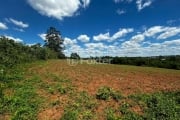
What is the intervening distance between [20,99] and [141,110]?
12.4 feet

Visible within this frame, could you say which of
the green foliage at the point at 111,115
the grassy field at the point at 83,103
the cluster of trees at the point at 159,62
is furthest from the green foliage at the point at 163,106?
the cluster of trees at the point at 159,62

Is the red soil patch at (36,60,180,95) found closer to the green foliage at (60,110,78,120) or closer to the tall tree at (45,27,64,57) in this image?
the green foliage at (60,110,78,120)

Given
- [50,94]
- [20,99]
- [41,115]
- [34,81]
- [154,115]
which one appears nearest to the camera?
[41,115]

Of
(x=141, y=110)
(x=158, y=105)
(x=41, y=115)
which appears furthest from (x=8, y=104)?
(x=158, y=105)

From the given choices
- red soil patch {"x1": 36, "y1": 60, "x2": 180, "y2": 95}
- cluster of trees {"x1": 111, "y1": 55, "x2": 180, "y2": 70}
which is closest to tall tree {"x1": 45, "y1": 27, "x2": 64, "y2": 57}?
cluster of trees {"x1": 111, "y1": 55, "x2": 180, "y2": 70}

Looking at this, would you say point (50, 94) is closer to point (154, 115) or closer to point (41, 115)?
point (41, 115)

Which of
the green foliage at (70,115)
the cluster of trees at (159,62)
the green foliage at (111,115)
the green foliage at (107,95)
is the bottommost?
the green foliage at (111,115)

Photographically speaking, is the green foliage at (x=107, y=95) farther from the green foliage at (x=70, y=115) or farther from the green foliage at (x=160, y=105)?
the green foliage at (x=70, y=115)

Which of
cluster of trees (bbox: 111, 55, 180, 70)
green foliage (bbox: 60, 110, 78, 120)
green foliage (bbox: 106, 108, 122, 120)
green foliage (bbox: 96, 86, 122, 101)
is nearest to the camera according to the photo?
green foliage (bbox: 60, 110, 78, 120)

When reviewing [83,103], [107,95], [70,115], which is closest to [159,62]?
[107,95]

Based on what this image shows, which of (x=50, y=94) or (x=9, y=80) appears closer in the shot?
(x=50, y=94)

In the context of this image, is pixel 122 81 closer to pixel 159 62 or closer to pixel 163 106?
pixel 163 106

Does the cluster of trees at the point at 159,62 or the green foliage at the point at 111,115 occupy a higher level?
the cluster of trees at the point at 159,62

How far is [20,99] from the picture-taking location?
5430 mm
